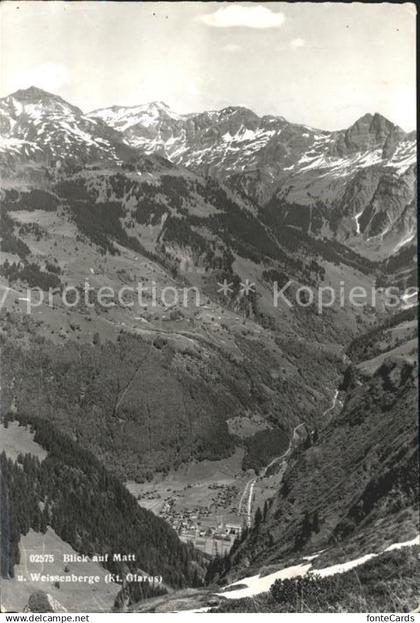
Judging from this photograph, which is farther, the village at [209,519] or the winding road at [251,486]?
the winding road at [251,486]

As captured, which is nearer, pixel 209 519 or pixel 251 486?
pixel 209 519

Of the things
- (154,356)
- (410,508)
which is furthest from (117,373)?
(410,508)

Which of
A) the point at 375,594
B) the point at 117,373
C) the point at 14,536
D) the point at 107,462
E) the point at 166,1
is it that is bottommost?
the point at 107,462

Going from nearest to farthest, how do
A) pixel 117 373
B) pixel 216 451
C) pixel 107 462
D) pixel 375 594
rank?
pixel 375 594 → pixel 107 462 → pixel 216 451 → pixel 117 373

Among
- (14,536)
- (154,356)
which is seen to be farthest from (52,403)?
(14,536)

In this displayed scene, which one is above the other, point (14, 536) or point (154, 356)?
point (14, 536)

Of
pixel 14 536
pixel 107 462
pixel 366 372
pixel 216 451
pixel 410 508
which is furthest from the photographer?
pixel 216 451

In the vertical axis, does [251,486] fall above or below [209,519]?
A: below

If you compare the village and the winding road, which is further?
the winding road

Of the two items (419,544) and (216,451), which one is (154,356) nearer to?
(216,451)

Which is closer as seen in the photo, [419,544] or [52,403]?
[419,544]
